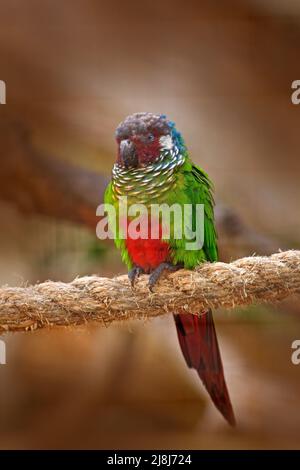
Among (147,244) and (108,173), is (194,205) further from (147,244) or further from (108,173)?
(108,173)

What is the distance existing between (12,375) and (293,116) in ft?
5.48

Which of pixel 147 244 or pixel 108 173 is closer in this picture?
pixel 147 244

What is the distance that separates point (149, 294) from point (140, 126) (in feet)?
1.35

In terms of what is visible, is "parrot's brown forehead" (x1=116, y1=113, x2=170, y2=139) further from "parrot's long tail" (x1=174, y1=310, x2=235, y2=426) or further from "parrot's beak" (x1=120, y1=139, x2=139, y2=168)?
"parrot's long tail" (x1=174, y1=310, x2=235, y2=426)

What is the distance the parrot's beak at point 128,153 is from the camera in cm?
136

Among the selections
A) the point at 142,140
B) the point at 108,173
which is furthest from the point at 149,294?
the point at 108,173

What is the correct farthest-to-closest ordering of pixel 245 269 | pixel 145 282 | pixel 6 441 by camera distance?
1. pixel 6 441
2. pixel 145 282
3. pixel 245 269

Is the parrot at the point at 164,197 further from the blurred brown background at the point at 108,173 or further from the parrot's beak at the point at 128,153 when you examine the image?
the blurred brown background at the point at 108,173

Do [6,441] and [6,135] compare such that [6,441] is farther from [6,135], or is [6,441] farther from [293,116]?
[293,116]

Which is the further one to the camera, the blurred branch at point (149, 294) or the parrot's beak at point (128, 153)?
the parrot's beak at point (128, 153)

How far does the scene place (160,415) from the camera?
2557 millimetres

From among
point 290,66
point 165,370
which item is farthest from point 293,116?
point 165,370

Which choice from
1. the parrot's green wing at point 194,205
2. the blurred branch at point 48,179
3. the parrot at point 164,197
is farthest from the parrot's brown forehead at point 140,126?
the blurred branch at point 48,179

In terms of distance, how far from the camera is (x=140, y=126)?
1365mm
